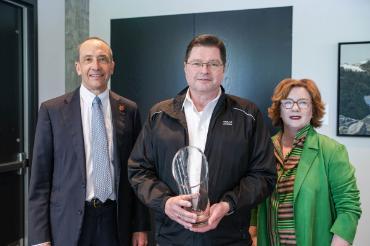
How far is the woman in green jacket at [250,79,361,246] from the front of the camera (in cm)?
150

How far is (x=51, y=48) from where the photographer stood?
9.04 ft

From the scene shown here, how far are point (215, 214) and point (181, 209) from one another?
113 mm

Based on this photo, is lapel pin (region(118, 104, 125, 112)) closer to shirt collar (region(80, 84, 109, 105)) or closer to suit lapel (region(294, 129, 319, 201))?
shirt collar (region(80, 84, 109, 105))

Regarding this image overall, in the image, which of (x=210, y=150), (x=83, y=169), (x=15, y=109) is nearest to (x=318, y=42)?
(x=210, y=150)

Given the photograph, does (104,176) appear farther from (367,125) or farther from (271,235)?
(367,125)

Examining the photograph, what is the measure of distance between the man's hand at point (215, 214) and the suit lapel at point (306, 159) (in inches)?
17.9

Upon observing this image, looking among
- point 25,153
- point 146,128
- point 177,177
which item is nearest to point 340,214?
point 177,177

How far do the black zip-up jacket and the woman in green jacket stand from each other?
0.22 metres

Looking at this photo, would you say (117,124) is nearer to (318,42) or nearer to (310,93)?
(310,93)

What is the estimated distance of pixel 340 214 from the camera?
1519 millimetres

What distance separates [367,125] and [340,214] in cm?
130

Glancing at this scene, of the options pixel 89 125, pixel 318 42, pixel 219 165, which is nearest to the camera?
pixel 219 165

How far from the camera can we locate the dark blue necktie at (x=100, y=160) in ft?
5.08

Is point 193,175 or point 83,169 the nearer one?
point 193,175
